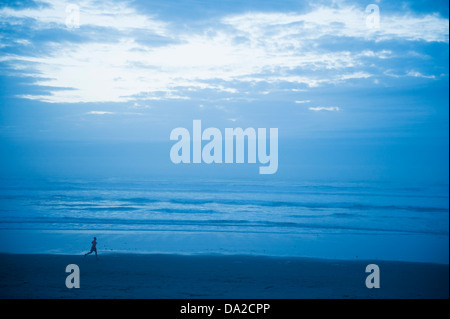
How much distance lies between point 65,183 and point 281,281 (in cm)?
2879

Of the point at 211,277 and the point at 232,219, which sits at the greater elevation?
the point at 232,219

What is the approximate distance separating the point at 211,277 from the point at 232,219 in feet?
28.5

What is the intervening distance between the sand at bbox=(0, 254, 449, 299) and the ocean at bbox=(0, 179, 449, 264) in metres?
0.94

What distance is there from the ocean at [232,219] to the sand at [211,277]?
0.94m

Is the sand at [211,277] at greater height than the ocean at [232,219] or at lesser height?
lesser

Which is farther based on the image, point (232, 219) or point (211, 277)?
point (232, 219)

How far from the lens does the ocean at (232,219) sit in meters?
11.4

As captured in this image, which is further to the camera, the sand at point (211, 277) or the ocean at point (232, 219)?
the ocean at point (232, 219)

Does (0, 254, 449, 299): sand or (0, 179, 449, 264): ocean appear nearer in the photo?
(0, 254, 449, 299): sand

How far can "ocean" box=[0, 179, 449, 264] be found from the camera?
11.4m

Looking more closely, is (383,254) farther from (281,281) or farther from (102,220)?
(102,220)

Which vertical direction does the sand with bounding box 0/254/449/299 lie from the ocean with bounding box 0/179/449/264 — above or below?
below

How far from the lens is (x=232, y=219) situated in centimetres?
1698
